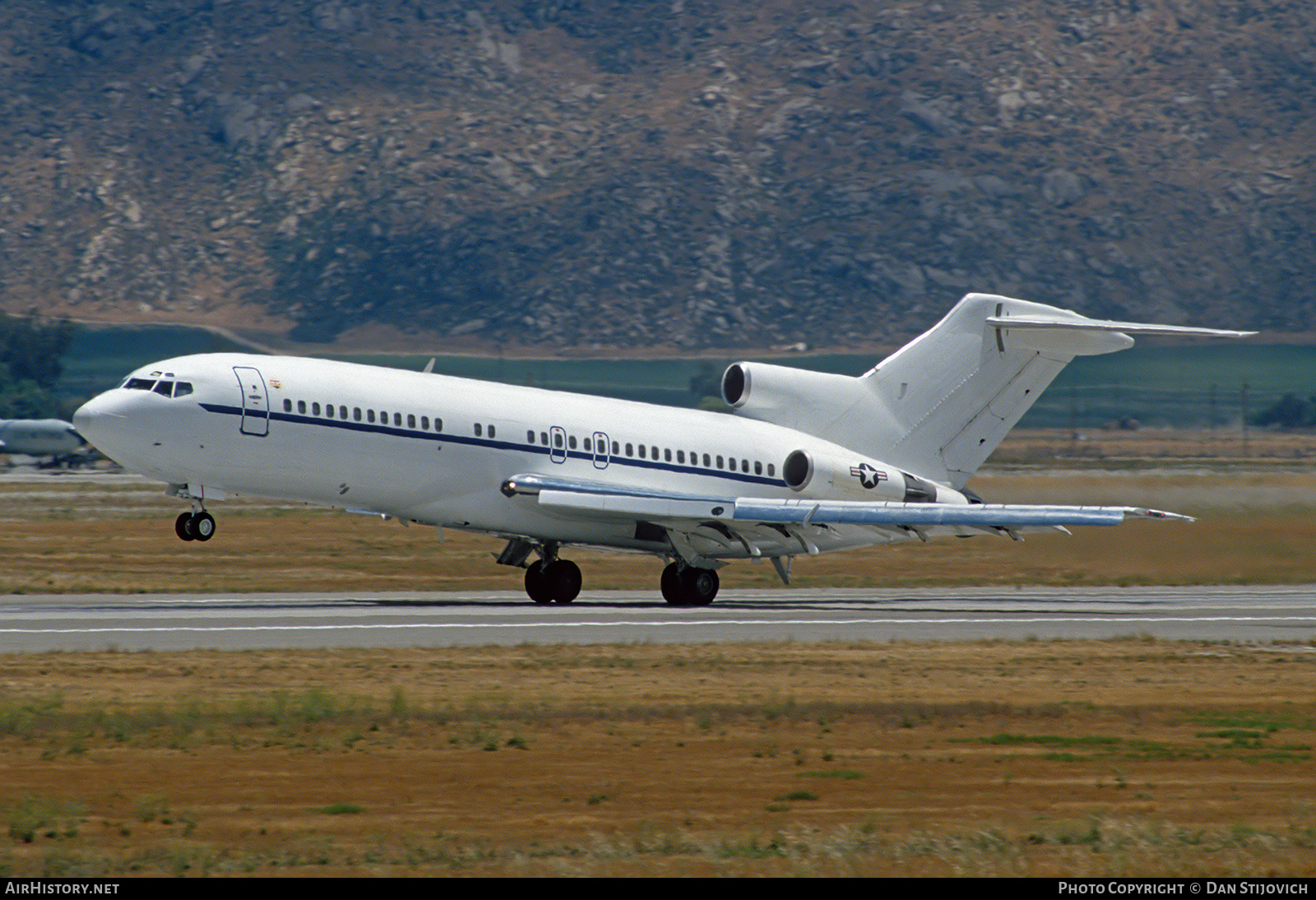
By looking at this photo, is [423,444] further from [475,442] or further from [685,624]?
[685,624]

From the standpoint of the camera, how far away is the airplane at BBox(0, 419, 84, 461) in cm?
9712

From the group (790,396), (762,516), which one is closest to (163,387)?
(762,516)

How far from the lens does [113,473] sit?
94250 millimetres

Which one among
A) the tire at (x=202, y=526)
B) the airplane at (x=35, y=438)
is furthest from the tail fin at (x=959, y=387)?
the airplane at (x=35, y=438)

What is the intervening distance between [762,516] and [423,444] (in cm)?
733

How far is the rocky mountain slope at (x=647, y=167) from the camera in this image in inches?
6196

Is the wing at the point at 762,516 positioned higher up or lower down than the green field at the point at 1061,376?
lower down

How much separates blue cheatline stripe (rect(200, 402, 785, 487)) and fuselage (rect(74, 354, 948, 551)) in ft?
0.11

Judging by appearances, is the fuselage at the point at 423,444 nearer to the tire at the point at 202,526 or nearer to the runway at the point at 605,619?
the tire at the point at 202,526

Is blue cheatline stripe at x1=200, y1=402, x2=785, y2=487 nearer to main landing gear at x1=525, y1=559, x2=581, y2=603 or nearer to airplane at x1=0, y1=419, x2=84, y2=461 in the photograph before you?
main landing gear at x1=525, y1=559, x2=581, y2=603

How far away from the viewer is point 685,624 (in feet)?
105

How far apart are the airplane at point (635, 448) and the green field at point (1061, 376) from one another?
8334 centimetres

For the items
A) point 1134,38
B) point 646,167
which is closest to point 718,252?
point 646,167
